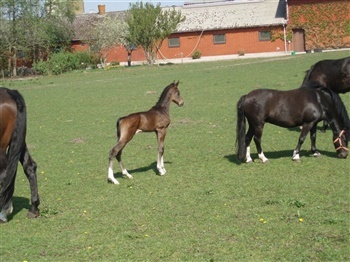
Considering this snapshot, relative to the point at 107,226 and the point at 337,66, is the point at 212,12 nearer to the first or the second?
the point at 337,66

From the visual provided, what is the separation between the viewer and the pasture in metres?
7.25

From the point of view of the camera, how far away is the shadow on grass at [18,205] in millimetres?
9534

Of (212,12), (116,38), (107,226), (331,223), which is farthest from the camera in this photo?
(212,12)

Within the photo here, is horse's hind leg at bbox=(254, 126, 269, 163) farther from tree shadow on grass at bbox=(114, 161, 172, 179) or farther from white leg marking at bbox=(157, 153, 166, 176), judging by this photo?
tree shadow on grass at bbox=(114, 161, 172, 179)

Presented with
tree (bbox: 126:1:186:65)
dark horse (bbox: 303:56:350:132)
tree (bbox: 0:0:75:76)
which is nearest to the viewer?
dark horse (bbox: 303:56:350:132)

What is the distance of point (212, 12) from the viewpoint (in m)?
70.8

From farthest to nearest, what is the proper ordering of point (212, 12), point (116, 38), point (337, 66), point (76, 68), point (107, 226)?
point (212, 12) < point (116, 38) < point (76, 68) < point (337, 66) < point (107, 226)

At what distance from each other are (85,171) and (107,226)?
4252 millimetres

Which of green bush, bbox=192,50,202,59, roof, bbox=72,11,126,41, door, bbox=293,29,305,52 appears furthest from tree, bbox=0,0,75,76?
door, bbox=293,29,305,52

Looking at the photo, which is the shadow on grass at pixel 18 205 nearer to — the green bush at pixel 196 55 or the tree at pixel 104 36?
the tree at pixel 104 36

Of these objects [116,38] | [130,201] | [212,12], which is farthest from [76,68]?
[130,201]

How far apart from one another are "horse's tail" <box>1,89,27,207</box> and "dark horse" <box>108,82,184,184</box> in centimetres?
233

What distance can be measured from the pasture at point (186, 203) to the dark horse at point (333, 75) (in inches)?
51.0

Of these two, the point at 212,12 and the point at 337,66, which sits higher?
the point at 212,12
